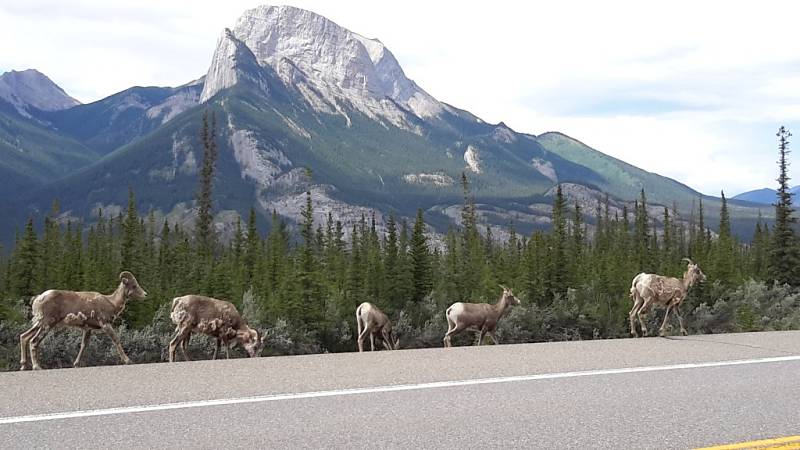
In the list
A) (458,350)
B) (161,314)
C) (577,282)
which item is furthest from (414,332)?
(458,350)

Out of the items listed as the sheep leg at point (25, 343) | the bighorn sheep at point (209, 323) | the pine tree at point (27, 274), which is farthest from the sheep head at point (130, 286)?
the pine tree at point (27, 274)

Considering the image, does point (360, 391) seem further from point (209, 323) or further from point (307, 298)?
point (307, 298)

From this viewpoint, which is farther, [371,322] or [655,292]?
[371,322]

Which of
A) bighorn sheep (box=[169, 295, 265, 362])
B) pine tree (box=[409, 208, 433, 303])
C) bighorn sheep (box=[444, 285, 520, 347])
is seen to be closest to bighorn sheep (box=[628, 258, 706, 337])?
bighorn sheep (box=[444, 285, 520, 347])

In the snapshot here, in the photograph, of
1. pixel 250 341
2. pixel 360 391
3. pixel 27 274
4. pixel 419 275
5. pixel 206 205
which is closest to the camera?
pixel 360 391

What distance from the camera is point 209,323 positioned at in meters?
12.6

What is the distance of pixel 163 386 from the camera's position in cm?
775

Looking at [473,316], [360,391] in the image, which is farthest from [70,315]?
[473,316]

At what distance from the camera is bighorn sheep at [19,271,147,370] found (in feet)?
32.3

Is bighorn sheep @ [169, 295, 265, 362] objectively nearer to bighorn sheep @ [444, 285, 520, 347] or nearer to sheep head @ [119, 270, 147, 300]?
sheep head @ [119, 270, 147, 300]

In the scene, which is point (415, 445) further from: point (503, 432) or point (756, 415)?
point (756, 415)

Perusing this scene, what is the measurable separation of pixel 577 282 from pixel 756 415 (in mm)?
29637

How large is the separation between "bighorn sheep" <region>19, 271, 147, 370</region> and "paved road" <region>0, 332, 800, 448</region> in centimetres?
165

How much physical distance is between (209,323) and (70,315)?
2711mm
